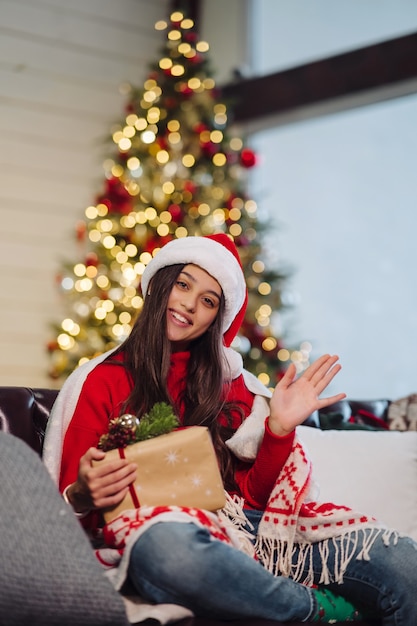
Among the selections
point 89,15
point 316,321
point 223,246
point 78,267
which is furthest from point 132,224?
point 223,246

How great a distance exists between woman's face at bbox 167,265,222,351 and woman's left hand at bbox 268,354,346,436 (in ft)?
1.01

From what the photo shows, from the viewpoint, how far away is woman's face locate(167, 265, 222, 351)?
2.16 metres

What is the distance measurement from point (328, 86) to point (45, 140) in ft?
5.42

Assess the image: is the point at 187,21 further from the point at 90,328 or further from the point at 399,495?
the point at 399,495

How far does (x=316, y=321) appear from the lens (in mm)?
4945

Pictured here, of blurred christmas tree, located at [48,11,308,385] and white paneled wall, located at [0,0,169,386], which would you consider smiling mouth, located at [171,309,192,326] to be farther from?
white paneled wall, located at [0,0,169,386]

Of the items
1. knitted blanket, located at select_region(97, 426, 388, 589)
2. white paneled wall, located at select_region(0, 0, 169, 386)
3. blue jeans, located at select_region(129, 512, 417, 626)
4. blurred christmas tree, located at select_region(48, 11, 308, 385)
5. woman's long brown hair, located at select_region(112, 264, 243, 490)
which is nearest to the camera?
blue jeans, located at select_region(129, 512, 417, 626)

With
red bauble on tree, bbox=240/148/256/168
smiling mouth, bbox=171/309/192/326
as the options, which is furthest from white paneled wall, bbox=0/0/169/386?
smiling mouth, bbox=171/309/192/326

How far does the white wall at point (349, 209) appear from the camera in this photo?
181 inches

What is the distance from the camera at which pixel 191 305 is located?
7.09 ft

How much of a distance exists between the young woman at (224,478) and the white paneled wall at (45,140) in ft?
9.25

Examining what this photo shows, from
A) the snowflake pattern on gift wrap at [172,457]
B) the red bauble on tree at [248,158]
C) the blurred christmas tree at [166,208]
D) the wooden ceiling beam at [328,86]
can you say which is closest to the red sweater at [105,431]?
the snowflake pattern on gift wrap at [172,457]

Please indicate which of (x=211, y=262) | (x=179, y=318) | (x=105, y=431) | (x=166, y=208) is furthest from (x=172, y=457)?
(x=166, y=208)

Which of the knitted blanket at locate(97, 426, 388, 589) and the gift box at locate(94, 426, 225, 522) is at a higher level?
the gift box at locate(94, 426, 225, 522)
